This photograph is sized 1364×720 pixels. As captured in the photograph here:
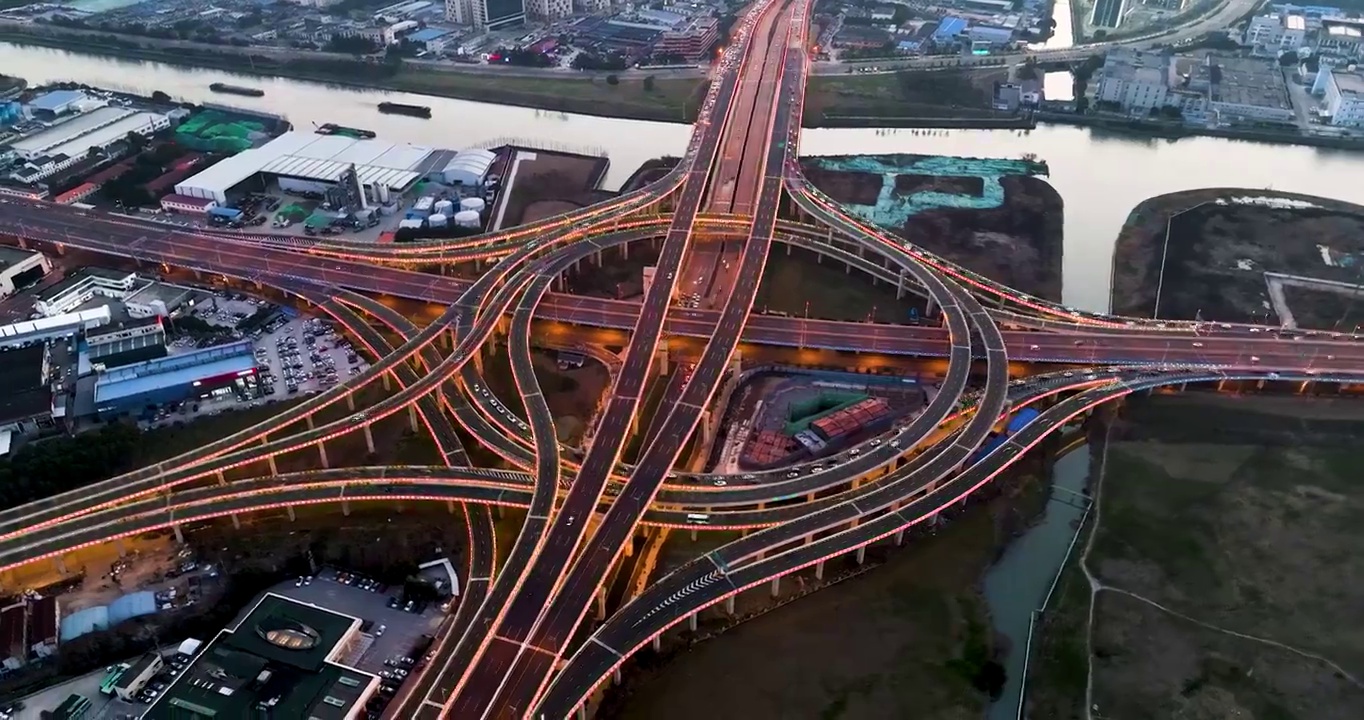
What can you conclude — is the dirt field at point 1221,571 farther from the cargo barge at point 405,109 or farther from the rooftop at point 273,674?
the cargo barge at point 405,109

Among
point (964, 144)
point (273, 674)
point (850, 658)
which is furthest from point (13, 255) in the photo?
point (964, 144)

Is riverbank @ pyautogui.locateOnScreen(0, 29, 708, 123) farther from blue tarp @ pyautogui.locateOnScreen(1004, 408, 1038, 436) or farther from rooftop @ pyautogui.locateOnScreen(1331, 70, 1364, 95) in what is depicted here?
rooftop @ pyautogui.locateOnScreen(1331, 70, 1364, 95)

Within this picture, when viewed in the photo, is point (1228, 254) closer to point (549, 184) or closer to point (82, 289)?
point (549, 184)

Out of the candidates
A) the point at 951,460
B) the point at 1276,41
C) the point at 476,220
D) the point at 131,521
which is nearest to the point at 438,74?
the point at 476,220

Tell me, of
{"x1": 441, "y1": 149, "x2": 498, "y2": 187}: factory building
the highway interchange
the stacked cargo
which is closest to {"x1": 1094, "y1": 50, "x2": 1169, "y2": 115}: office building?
the highway interchange

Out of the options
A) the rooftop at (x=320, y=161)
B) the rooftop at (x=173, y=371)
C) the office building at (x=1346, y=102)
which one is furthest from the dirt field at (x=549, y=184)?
the office building at (x=1346, y=102)

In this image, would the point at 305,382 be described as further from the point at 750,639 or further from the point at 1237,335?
the point at 1237,335

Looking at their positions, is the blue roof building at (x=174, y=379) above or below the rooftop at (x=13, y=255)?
below
